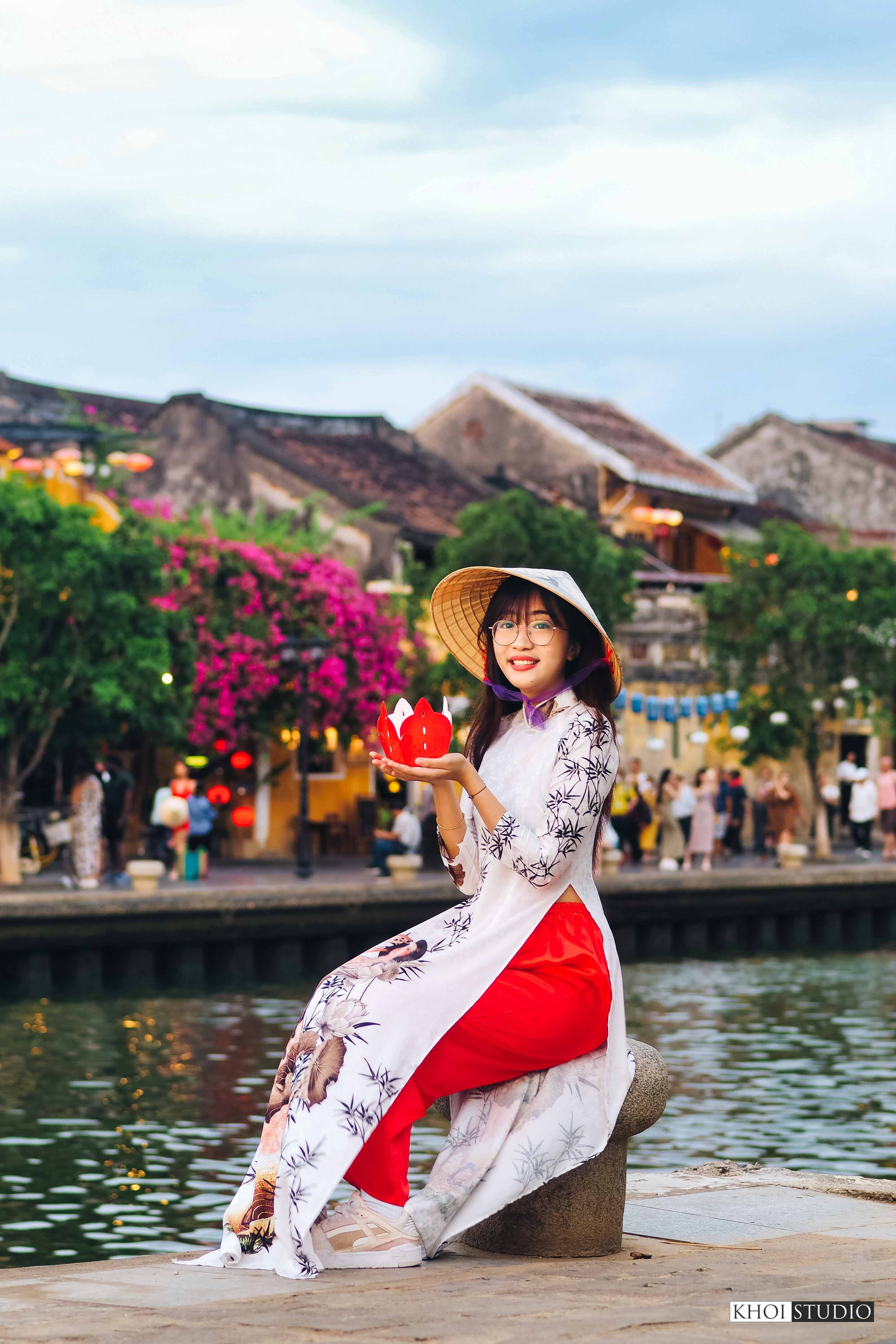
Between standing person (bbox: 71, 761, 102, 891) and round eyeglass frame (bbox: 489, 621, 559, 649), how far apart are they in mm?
19200

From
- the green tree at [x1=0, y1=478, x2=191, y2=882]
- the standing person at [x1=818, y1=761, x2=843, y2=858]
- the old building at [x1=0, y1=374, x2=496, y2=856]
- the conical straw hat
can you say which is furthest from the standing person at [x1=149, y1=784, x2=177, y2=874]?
the conical straw hat

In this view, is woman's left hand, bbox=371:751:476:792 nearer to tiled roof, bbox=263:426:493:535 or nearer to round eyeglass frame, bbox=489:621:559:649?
round eyeglass frame, bbox=489:621:559:649

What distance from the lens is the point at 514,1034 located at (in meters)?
6.04

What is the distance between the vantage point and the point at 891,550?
1507 inches

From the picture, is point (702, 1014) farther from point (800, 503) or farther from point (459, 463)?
point (800, 503)

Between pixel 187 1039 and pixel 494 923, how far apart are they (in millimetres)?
12165

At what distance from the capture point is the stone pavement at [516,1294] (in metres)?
4.77

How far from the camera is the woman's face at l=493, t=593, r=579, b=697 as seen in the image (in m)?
6.46

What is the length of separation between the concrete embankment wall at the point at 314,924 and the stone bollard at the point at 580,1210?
52.2ft

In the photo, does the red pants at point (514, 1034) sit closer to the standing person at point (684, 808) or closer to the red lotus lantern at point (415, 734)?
the red lotus lantern at point (415, 734)

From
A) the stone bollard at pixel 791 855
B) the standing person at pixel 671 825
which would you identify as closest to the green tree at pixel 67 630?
the standing person at pixel 671 825

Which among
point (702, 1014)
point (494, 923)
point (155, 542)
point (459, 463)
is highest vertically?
point (459, 463)

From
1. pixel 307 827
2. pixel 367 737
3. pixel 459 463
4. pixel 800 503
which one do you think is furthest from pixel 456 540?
pixel 800 503

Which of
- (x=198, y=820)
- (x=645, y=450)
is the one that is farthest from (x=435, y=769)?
(x=645, y=450)
